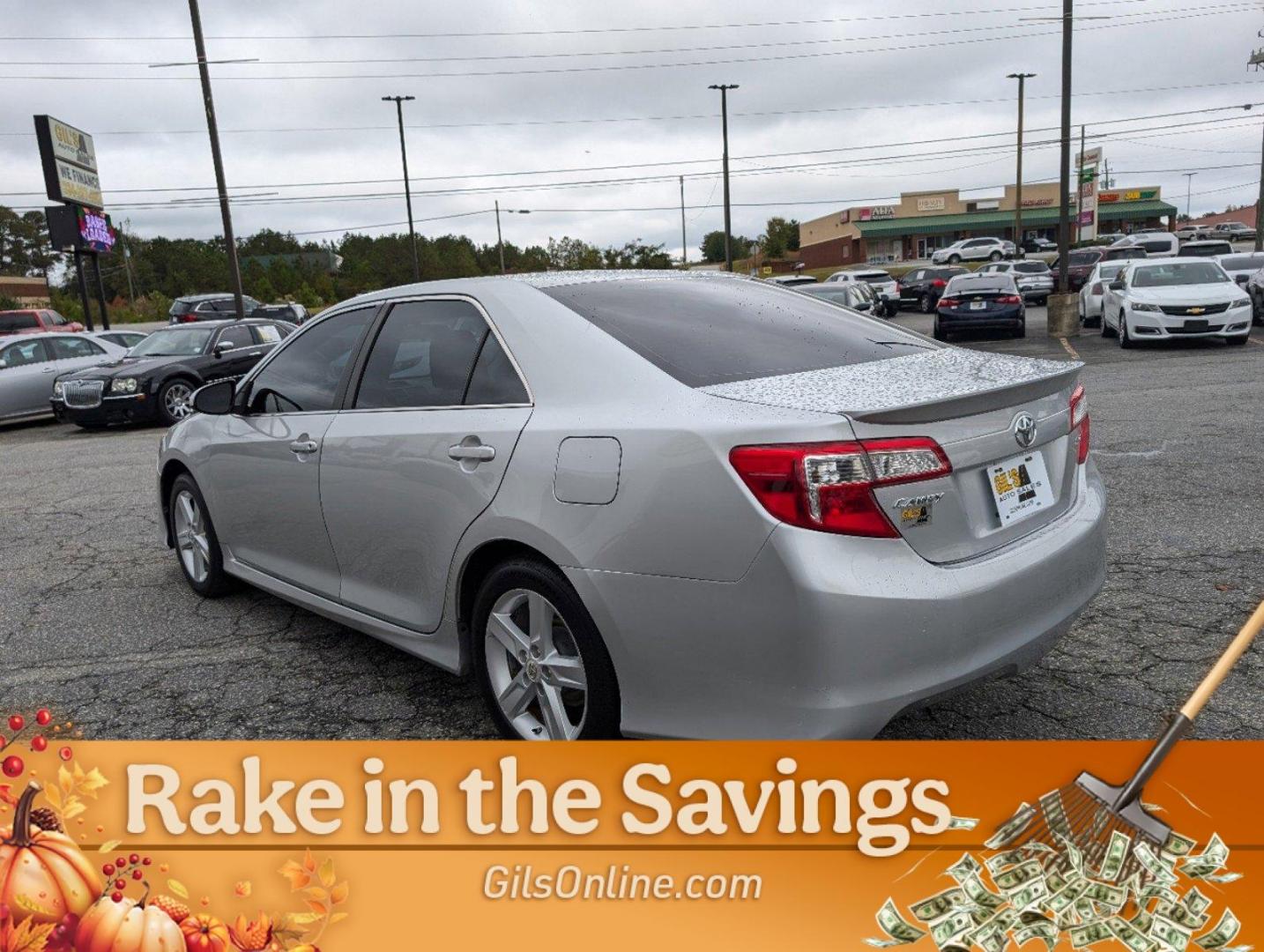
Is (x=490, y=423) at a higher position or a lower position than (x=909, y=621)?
higher

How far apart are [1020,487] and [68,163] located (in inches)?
1280

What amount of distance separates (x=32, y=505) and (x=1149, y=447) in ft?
28.6

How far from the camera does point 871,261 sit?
84562 millimetres

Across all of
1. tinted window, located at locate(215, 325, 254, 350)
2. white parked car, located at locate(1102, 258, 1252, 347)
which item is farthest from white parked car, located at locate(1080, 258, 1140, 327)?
tinted window, located at locate(215, 325, 254, 350)

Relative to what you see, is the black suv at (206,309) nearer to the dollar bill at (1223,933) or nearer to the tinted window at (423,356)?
the tinted window at (423,356)

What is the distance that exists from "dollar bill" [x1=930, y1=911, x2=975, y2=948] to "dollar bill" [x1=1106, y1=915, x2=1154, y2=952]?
0.29m

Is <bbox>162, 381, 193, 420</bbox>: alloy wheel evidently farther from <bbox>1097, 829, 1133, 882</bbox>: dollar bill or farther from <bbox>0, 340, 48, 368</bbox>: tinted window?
<bbox>1097, 829, 1133, 882</bbox>: dollar bill

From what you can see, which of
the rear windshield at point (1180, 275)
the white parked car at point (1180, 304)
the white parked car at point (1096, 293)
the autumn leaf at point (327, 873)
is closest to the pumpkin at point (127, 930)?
the autumn leaf at point (327, 873)

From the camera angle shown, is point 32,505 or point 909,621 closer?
point 909,621

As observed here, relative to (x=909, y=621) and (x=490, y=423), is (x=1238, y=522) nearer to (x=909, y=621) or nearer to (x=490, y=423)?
(x=909, y=621)

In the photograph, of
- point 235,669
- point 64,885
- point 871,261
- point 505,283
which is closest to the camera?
point 64,885

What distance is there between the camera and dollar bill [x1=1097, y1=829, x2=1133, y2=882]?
2279 mm

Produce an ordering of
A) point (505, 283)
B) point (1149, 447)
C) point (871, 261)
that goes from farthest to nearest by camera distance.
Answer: point (871, 261) < point (1149, 447) < point (505, 283)

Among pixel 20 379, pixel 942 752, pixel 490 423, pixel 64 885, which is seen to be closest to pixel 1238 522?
pixel 942 752
